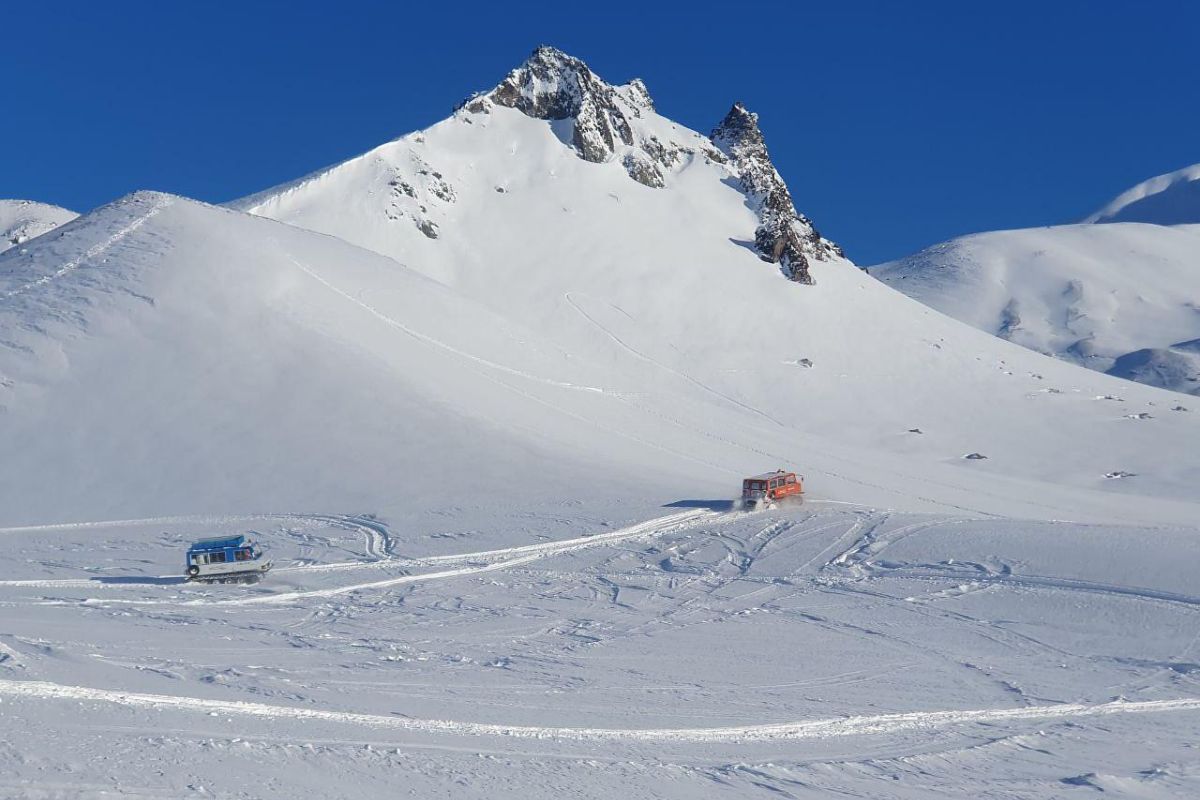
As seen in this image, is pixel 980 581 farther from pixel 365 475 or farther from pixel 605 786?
pixel 365 475

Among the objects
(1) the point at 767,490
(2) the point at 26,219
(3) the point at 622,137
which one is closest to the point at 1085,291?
(3) the point at 622,137

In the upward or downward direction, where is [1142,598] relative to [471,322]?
downward

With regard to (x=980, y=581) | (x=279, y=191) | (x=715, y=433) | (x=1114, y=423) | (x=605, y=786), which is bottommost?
(x=605, y=786)

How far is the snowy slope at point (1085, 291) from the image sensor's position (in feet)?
437

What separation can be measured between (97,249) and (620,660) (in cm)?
4415

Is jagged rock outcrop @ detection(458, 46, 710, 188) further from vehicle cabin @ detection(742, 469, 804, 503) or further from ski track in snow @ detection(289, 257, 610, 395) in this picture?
vehicle cabin @ detection(742, 469, 804, 503)

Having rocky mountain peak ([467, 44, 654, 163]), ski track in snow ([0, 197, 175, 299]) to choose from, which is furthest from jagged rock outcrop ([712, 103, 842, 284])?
ski track in snow ([0, 197, 175, 299])

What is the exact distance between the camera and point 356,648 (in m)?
17.6

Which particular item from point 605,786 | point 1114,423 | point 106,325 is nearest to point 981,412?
point 1114,423

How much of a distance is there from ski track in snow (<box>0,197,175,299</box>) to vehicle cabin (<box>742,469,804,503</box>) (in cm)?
3448

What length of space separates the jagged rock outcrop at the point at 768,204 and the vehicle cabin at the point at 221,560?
215ft

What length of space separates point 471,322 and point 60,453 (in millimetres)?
22846

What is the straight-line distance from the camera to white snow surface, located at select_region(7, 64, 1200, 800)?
12797 mm

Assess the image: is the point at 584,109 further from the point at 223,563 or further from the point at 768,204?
the point at 223,563
